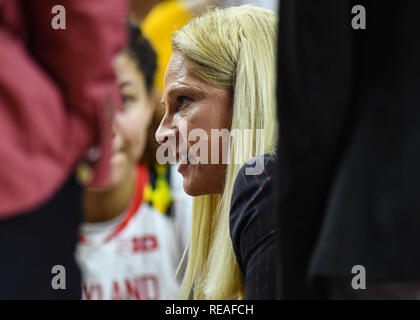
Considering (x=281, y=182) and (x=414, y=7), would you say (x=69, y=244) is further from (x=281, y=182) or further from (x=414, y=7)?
(x=414, y=7)

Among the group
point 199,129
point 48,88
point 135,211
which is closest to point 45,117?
point 48,88

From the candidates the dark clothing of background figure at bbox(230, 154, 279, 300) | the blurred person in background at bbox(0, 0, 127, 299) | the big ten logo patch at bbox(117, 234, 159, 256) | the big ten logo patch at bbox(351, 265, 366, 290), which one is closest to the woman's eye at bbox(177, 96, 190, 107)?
the dark clothing of background figure at bbox(230, 154, 279, 300)

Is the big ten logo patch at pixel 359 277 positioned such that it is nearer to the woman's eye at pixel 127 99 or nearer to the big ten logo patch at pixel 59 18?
the big ten logo patch at pixel 59 18

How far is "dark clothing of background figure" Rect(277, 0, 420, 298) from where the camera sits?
0.94 meters

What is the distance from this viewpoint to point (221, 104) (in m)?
2.04

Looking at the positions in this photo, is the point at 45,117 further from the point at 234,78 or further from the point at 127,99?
the point at 127,99

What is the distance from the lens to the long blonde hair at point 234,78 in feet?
6.30

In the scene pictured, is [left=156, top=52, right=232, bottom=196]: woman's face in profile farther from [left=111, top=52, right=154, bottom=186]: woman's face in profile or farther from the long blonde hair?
[left=111, top=52, right=154, bottom=186]: woman's face in profile

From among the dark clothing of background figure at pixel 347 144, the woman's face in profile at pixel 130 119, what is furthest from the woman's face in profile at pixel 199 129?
the woman's face in profile at pixel 130 119

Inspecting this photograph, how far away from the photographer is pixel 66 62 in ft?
3.82

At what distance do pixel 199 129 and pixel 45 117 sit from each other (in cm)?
92

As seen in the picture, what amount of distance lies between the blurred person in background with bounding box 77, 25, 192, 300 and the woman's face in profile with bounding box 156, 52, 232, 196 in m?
1.09

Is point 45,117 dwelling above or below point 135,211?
above

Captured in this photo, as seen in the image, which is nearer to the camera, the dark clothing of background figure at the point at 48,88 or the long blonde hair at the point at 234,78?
the dark clothing of background figure at the point at 48,88
